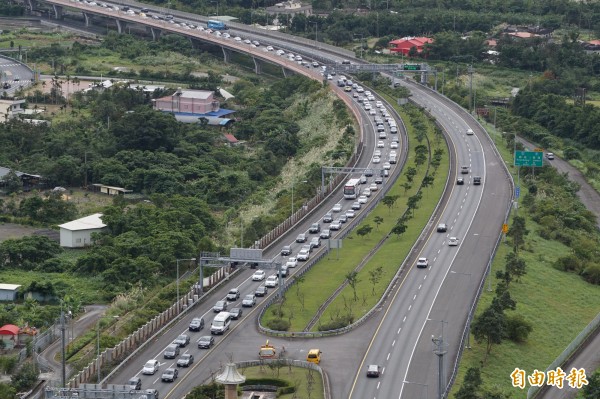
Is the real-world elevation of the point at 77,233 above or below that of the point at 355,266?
below

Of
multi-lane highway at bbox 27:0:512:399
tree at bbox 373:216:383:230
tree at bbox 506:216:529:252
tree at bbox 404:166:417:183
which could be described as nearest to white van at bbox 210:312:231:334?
multi-lane highway at bbox 27:0:512:399

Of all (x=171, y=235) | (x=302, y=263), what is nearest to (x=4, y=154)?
(x=171, y=235)

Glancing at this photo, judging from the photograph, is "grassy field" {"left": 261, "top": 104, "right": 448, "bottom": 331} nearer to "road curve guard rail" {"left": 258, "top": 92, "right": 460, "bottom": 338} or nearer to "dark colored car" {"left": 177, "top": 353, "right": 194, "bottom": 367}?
"road curve guard rail" {"left": 258, "top": 92, "right": 460, "bottom": 338}

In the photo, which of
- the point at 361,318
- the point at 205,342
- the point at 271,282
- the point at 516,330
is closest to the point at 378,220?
the point at 271,282

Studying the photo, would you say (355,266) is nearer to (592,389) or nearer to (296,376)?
(296,376)

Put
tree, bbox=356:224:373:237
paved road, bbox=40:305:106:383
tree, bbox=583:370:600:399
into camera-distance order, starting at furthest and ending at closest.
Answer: tree, bbox=356:224:373:237
paved road, bbox=40:305:106:383
tree, bbox=583:370:600:399

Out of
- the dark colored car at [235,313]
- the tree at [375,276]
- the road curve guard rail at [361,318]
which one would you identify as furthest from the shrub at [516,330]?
the dark colored car at [235,313]

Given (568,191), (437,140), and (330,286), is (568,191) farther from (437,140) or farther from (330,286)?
(330,286)
